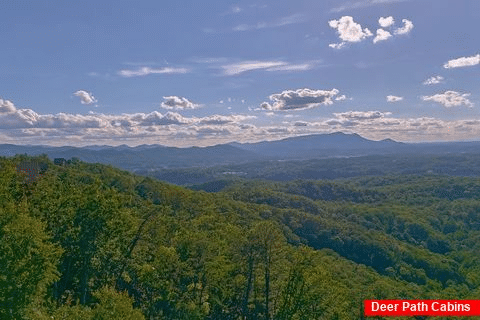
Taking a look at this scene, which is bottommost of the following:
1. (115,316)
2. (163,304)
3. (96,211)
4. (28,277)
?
(163,304)

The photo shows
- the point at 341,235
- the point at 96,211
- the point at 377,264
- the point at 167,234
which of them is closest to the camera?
the point at 96,211

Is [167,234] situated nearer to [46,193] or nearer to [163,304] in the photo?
[163,304]

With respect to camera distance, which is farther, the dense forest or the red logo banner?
the red logo banner

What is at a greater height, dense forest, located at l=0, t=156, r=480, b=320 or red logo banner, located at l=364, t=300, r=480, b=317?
dense forest, located at l=0, t=156, r=480, b=320

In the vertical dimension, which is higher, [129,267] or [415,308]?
[129,267]

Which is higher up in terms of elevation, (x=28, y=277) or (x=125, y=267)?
(x=28, y=277)

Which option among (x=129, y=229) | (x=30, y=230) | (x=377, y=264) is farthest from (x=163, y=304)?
(x=377, y=264)

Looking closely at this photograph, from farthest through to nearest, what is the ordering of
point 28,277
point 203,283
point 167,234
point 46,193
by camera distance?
point 167,234, point 203,283, point 46,193, point 28,277

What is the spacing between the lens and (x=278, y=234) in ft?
202

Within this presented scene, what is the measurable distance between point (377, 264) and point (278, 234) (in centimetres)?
13662

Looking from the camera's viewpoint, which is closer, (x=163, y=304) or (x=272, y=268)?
(x=163, y=304)

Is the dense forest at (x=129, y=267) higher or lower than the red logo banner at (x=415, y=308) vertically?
higher

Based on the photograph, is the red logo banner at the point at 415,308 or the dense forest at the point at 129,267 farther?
the red logo banner at the point at 415,308

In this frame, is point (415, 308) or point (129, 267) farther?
point (415, 308)
